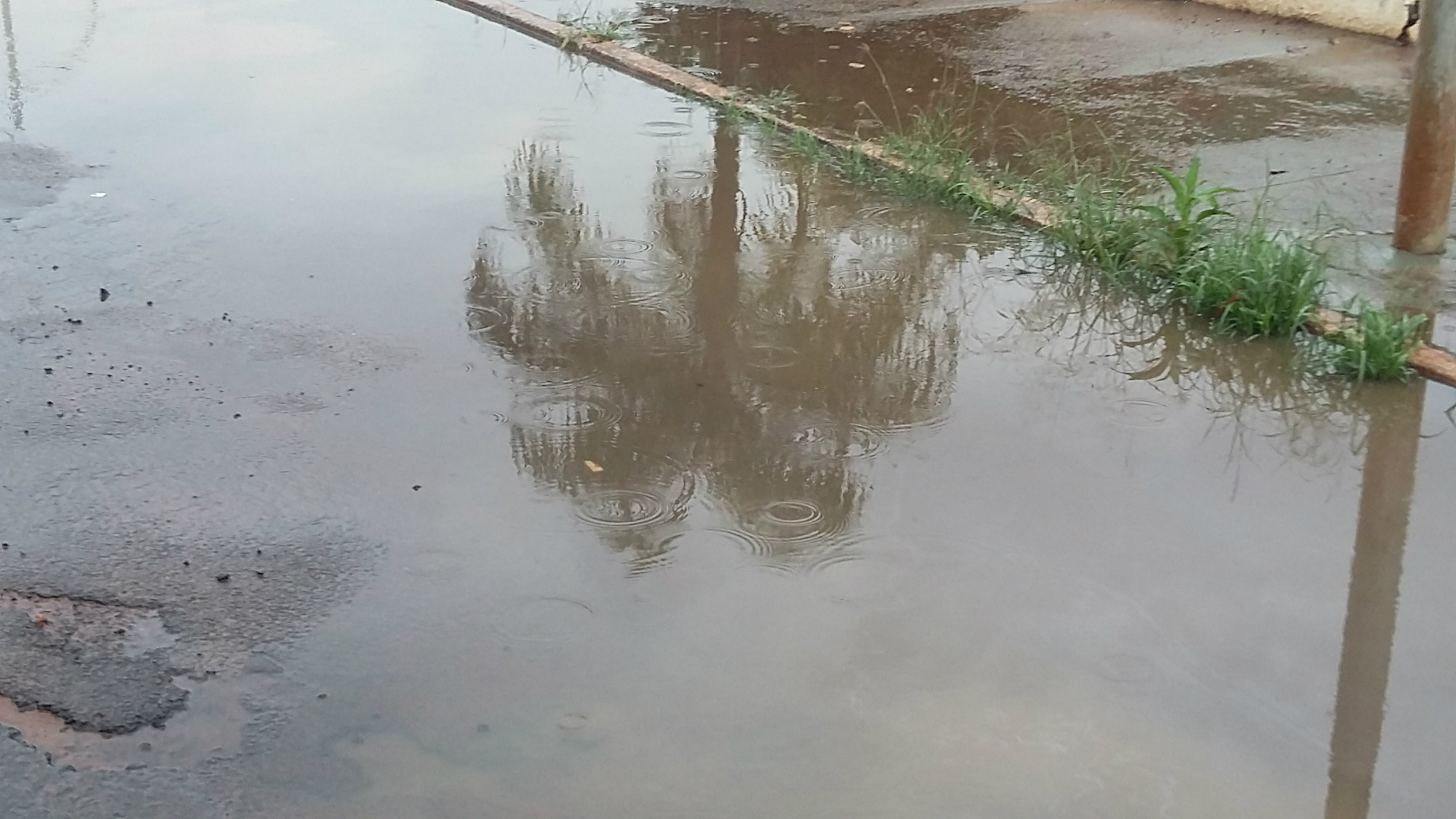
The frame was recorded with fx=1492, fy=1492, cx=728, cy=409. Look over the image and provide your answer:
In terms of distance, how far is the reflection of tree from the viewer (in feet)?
13.9

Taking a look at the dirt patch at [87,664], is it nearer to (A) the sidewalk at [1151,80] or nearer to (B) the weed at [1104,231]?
(B) the weed at [1104,231]

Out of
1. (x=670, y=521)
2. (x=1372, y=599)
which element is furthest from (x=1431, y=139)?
(x=670, y=521)

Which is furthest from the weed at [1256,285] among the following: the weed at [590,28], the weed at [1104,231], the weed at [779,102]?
the weed at [590,28]

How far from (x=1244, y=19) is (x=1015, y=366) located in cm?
566

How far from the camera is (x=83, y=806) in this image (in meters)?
3.04

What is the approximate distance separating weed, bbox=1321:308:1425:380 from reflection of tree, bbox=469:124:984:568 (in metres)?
1.25

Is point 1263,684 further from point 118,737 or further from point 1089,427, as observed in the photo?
point 118,737

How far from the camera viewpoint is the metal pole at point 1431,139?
17.4ft

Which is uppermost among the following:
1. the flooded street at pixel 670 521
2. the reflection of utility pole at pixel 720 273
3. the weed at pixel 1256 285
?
the weed at pixel 1256 285

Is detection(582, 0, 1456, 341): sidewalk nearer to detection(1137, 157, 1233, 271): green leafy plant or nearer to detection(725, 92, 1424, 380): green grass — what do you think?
detection(725, 92, 1424, 380): green grass

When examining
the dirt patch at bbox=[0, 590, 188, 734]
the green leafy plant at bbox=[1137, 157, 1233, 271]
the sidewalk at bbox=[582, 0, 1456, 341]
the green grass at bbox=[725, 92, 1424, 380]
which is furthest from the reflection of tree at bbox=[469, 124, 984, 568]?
the sidewalk at bbox=[582, 0, 1456, 341]

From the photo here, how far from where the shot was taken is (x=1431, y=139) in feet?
17.6

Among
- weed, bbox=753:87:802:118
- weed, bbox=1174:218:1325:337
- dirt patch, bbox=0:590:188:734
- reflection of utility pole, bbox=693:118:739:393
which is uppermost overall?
weed, bbox=753:87:802:118

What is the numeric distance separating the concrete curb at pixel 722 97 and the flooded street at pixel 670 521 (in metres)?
0.17
